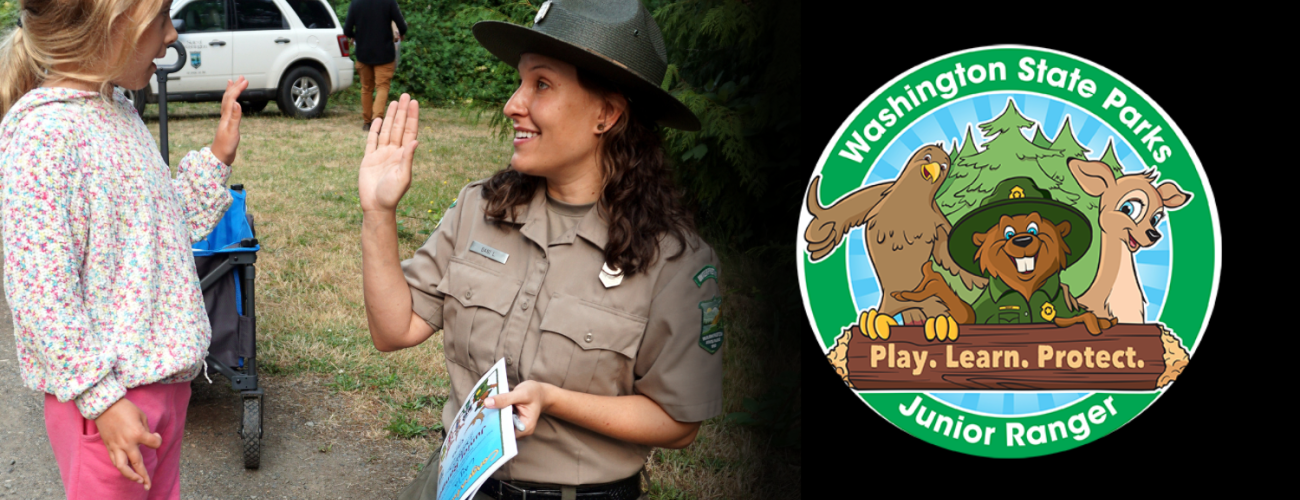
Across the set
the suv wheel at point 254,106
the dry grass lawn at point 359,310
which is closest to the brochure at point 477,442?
the dry grass lawn at point 359,310

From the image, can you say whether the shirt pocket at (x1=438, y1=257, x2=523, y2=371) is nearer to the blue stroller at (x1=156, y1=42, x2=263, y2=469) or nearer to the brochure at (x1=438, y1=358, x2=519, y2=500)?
the brochure at (x1=438, y1=358, x2=519, y2=500)

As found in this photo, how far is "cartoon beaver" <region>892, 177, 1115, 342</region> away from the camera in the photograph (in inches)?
55.8

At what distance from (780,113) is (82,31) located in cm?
130

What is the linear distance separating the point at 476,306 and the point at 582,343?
200 millimetres

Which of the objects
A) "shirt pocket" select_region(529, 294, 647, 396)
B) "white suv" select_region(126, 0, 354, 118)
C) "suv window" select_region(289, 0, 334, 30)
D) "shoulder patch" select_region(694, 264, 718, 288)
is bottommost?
"shirt pocket" select_region(529, 294, 647, 396)

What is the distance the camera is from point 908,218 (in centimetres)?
146

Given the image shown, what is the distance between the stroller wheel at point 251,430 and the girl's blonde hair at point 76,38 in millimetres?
1883

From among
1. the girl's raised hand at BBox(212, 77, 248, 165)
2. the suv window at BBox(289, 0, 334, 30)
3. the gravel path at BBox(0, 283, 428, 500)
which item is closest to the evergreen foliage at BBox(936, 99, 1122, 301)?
the girl's raised hand at BBox(212, 77, 248, 165)

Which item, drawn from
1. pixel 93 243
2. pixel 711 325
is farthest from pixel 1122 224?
pixel 93 243

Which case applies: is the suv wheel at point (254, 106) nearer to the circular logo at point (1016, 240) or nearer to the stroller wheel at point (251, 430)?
the stroller wheel at point (251, 430)

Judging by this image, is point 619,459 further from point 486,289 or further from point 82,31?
point 82,31

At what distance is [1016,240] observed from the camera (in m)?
1.43

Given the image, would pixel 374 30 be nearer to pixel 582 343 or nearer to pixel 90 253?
pixel 90 253

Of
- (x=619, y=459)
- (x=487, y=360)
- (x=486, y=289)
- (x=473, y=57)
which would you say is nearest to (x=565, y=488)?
(x=619, y=459)
